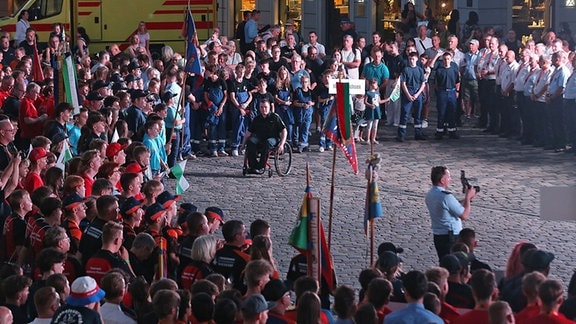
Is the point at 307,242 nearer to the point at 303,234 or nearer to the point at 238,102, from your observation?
the point at 303,234

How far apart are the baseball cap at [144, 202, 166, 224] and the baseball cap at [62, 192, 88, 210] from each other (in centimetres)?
64

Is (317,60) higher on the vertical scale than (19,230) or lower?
higher

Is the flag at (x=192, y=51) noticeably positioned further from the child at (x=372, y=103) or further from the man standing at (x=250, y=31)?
the man standing at (x=250, y=31)

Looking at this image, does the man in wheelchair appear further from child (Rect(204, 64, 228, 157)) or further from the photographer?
the photographer

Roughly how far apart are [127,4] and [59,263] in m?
23.6

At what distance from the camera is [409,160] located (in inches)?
898

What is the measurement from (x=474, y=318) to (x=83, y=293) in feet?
9.02

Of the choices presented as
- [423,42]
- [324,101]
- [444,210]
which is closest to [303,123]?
[324,101]

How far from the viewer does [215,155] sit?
2330 cm

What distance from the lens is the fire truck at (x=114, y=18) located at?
3297 centimetres

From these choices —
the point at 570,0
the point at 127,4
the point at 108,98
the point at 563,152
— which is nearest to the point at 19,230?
the point at 108,98

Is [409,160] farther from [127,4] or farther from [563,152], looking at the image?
[127,4]

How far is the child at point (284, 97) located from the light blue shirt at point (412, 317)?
14111mm

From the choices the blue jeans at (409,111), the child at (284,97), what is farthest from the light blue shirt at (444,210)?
the blue jeans at (409,111)
